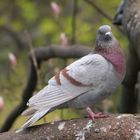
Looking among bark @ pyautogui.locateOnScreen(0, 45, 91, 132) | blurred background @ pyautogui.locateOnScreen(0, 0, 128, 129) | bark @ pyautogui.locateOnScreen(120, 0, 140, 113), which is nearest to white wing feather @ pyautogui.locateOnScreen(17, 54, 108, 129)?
bark @ pyautogui.locateOnScreen(120, 0, 140, 113)

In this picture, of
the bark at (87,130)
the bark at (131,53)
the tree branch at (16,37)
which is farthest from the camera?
the tree branch at (16,37)

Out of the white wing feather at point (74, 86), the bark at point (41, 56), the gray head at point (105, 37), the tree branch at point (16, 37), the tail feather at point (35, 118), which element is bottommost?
the tree branch at point (16, 37)

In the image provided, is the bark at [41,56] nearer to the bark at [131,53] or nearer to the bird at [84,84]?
the bark at [131,53]

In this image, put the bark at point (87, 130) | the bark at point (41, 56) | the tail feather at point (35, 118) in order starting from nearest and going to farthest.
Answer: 1. the bark at point (87, 130)
2. the tail feather at point (35, 118)
3. the bark at point (41, 56)

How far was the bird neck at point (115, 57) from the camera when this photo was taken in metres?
4.33

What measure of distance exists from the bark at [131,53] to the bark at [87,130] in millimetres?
1053

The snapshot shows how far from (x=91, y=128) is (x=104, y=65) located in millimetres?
442

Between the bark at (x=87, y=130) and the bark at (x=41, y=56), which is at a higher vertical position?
the bark at (x=87, y=130)

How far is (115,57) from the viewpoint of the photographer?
14.2ft

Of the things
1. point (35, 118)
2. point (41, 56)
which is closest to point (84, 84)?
point (35, 118)

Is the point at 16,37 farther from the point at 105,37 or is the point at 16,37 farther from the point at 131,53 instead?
the point at 105,37

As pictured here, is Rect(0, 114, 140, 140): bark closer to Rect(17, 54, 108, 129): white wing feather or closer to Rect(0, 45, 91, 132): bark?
Rect(17, 54, 108, 129): white wing feather

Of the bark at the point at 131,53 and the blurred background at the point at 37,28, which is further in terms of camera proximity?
Answer: the blurred background at the point at 37,28

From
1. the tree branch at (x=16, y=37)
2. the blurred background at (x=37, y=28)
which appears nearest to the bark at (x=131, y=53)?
the blurred background at (x=37, y=28)
